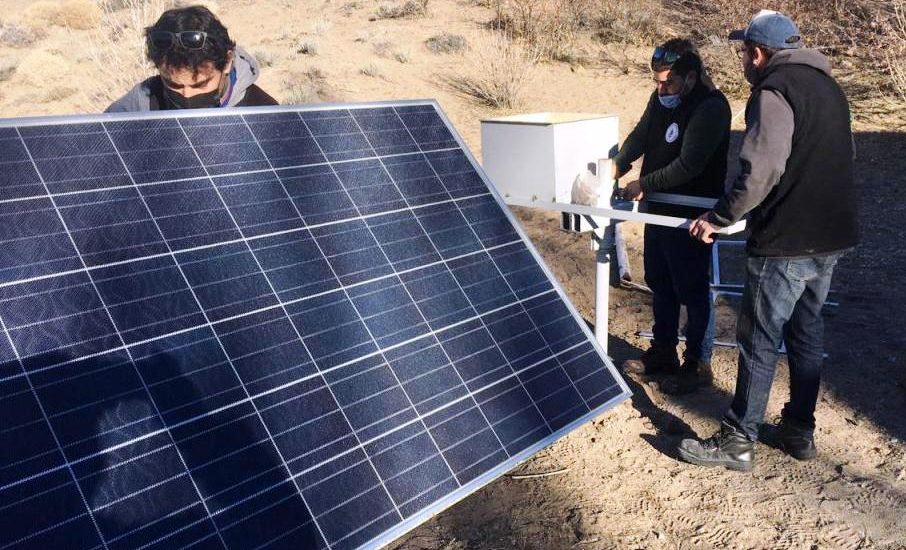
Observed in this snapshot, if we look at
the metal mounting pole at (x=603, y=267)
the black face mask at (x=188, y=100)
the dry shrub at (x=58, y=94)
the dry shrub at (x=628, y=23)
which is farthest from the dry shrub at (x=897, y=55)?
the dry shrub at (x=58, y=94)

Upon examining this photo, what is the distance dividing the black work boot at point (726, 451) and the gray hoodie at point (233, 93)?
3.38 meters

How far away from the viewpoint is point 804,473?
487 centimetres

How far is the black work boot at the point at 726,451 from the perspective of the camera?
15.7 ft

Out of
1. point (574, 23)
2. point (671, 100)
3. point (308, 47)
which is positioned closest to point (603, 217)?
point (671, 100)

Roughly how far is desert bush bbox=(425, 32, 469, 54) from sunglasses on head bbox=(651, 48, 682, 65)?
1207 cm

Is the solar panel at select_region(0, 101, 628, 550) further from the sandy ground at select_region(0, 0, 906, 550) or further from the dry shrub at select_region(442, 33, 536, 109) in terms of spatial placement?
the dry shrub at select_region(442, 33, 536, 109)

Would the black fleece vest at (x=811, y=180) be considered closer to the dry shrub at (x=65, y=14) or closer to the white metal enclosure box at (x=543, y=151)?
the white metal enclosure box at (x=543, y=151)

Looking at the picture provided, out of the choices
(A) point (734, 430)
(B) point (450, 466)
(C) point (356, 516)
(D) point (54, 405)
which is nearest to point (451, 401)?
(B) point (450, 466)

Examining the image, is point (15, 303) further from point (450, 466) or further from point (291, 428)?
point (450, 466)

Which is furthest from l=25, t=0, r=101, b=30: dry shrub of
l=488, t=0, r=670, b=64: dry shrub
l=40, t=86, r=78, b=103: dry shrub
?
l=488, t=0, r=670, b=64: dry shrub

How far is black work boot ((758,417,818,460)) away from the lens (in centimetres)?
491

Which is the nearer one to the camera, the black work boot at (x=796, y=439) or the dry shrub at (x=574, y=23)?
the black work boot at (x=796, y=439)

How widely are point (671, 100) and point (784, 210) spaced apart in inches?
52.7

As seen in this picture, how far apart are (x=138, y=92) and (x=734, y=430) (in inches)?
153
